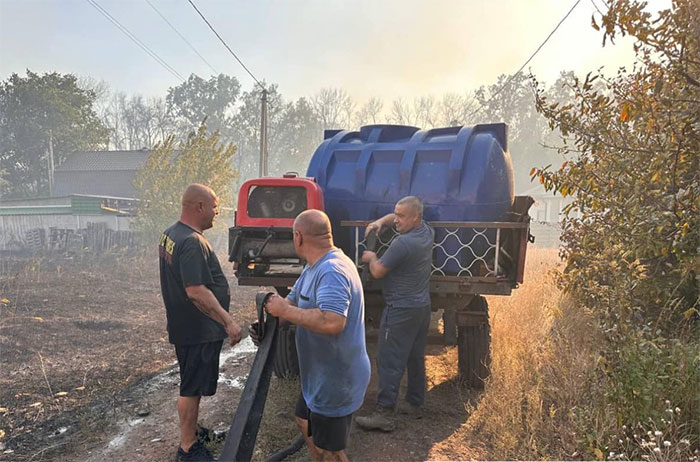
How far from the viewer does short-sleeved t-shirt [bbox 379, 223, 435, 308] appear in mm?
3453

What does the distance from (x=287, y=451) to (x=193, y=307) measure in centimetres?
125

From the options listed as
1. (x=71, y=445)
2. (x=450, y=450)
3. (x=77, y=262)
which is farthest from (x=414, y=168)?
(x=77, y=262)

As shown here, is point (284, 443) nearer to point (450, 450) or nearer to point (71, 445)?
point (450, 450)

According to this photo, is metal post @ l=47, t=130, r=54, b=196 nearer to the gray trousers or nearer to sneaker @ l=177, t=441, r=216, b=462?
sneaker @ l=177, t=441, r=216, b=462

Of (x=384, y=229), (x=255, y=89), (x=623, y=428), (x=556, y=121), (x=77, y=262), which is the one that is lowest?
(x=77, y=262)

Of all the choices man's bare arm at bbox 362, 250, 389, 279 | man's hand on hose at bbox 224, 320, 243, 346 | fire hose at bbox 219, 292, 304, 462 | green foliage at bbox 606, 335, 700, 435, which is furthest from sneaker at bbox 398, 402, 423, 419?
fire hose at bbox 219, 292, 304, 462

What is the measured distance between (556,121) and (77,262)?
1588cm

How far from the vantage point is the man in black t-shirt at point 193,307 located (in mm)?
2969

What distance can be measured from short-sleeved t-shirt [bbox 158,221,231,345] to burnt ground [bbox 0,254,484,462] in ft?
3.40

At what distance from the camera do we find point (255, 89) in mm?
50062

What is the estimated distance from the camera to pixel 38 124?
101 feet

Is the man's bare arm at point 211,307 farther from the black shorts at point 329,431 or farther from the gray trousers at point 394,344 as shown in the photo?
the gray trousers at point 394,344

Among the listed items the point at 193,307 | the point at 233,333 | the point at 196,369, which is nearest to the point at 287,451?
the point at 196,369

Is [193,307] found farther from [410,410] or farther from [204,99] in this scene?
[204,99]
